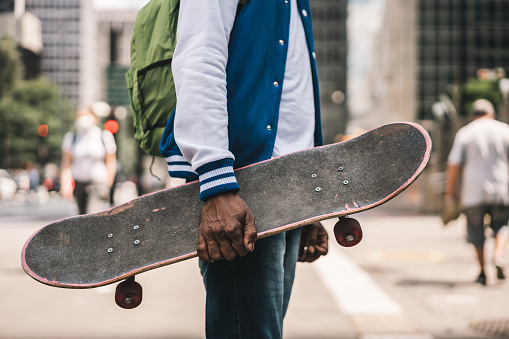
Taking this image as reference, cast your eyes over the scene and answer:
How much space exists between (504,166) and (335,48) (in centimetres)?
9933

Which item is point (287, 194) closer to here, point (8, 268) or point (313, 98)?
point (313, 98)

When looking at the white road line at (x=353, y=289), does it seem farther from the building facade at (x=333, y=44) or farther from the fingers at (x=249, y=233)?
the building facade at (x=333, y=44)

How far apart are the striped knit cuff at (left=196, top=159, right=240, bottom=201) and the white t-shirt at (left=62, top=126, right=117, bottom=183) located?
5.26 meters

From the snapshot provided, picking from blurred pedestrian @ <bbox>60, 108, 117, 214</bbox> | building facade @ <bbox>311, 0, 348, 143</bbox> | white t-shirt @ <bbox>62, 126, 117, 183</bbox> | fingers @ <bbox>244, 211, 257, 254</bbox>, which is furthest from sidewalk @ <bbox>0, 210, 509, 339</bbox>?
building facade @ <bbox>311, 0, 348, 143</bbox>

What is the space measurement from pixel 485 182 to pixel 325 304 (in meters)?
2.29

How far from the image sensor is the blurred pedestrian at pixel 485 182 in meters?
5.95

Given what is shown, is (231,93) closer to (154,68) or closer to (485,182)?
(154,68)

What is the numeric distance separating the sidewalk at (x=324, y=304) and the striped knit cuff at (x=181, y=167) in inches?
101

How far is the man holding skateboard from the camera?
1.44 m

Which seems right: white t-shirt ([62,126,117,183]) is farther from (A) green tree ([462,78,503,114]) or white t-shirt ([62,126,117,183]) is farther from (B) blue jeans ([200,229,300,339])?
(A) green tree ([462,78,503,114])

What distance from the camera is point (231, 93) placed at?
1618 mm

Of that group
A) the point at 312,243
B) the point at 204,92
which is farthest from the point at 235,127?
the point at 312,243

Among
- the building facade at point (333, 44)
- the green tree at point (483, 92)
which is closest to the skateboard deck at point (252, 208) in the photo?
the green tree at point (483, 92)

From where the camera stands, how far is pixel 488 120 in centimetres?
611
